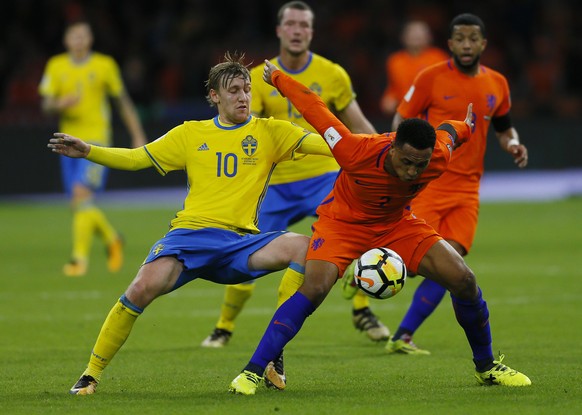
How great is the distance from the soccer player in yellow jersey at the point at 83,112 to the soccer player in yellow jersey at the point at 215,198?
21.6ft

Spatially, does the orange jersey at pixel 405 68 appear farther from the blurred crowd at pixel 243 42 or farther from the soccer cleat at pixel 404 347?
the blurred crowd at pixel 243 42

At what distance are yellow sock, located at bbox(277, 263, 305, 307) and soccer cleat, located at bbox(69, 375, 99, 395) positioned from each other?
1.26m

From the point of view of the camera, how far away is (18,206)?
74.9 ft

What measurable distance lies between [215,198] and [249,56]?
1728 cm

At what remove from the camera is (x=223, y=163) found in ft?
24.0

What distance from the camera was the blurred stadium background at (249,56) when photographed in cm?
2327

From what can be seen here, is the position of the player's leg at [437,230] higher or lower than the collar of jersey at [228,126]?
lower

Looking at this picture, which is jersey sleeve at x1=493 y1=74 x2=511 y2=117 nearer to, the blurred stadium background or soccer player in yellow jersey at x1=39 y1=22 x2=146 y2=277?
soccer player in yellow jersey at x1=39 y1=22 x2=146 y2=277

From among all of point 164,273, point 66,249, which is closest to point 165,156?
point 164,273

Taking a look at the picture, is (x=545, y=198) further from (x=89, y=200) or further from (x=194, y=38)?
(x=89, y=200)

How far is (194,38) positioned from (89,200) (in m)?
11.8

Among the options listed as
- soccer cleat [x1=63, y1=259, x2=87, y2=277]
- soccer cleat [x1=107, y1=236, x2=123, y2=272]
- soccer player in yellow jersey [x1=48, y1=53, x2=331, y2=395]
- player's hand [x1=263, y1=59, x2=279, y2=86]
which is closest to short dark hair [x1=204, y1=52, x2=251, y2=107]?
soccer player in yellow jersey [x1=48, y1=53, x2=331, y2=395]

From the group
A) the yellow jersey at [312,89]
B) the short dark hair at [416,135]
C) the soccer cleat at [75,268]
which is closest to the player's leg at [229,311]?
the yellow jersey at [312,89]

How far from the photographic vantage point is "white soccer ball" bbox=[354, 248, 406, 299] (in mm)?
6980
